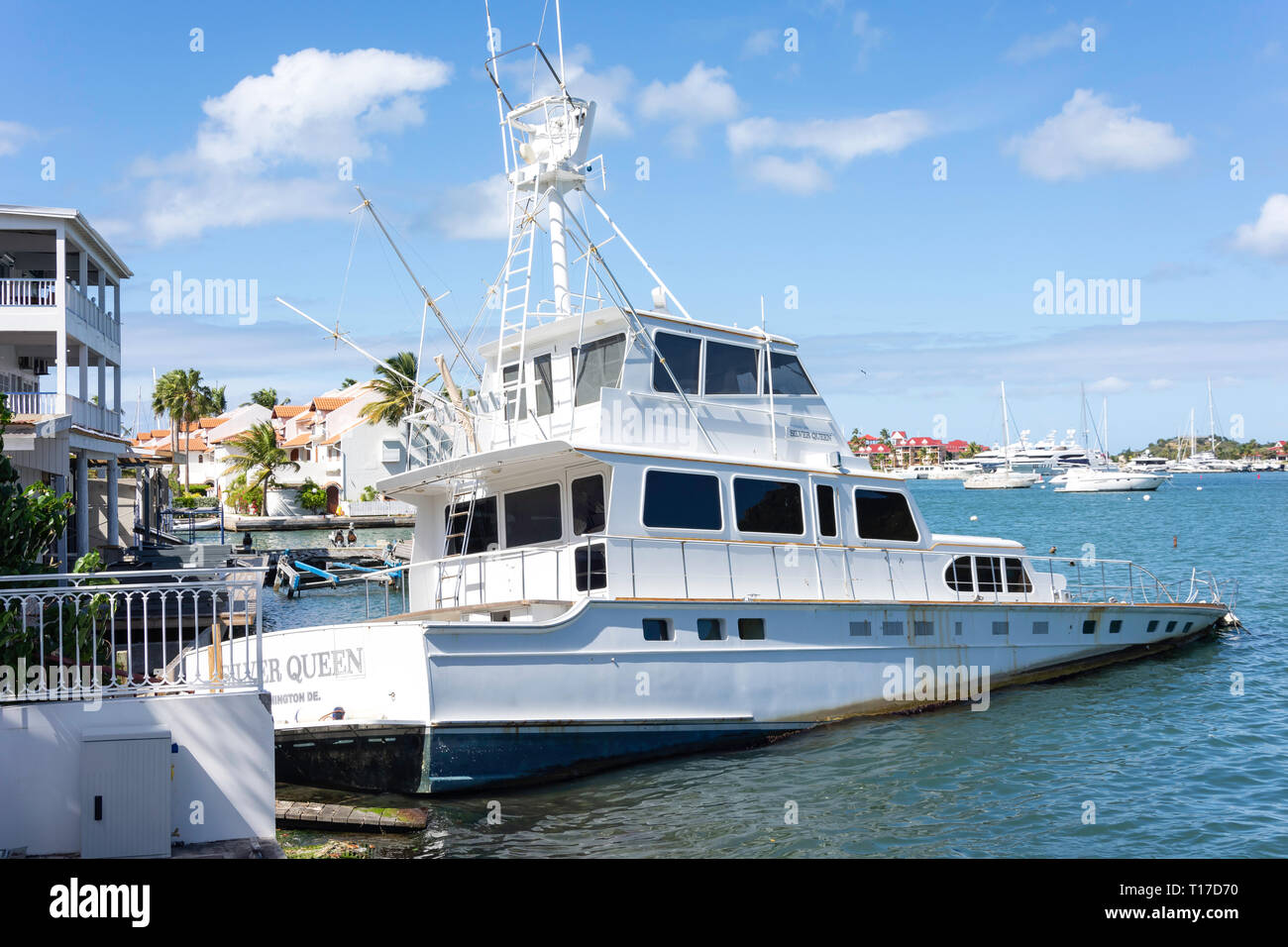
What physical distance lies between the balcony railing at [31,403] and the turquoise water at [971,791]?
18.4 meters

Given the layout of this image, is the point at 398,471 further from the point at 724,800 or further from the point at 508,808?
the point at 724,800

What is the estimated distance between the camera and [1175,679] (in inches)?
684

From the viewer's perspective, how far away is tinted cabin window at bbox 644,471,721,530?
12672 millimetres

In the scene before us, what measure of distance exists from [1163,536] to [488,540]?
46.4 m

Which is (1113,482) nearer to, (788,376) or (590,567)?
(788,376)

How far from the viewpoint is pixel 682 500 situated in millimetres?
12930

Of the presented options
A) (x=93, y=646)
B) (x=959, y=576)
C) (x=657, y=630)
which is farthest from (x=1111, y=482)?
(x=93, y=646)

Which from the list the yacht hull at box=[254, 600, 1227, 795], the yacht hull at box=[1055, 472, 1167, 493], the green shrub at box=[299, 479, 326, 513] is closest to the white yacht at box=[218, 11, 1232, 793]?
the yacht hull at box=[254, 600, 1227, 795]

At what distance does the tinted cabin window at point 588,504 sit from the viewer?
12.7 m

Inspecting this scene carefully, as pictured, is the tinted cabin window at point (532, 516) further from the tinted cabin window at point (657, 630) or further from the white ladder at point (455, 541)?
the tinted cabin window at point (657, 630)

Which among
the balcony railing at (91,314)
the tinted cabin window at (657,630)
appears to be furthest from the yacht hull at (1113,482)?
the tinted cabin window at (657,630)
